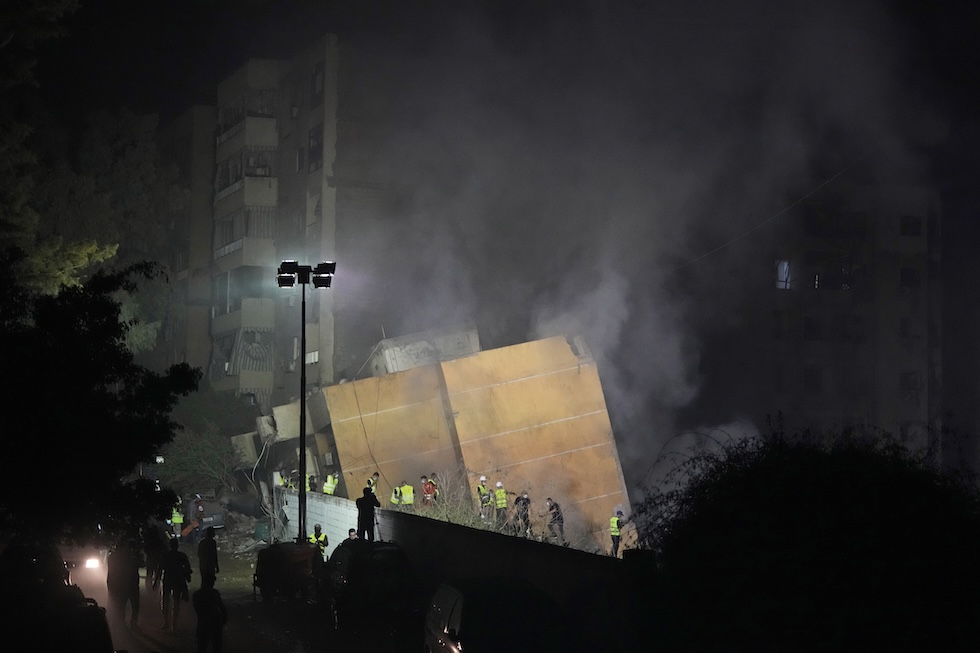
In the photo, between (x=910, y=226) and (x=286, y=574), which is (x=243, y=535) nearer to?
(x=286, y=574)

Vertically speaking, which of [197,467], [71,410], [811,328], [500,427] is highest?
[811,328]

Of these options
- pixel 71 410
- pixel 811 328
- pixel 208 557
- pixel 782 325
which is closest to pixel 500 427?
pixel 208 557

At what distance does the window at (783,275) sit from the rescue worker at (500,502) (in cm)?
2092

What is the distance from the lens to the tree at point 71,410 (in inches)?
414

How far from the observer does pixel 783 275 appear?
41.7m

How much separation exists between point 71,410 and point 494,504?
453 inches

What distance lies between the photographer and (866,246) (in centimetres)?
4316

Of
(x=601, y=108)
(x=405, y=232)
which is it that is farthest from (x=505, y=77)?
(x=405, y=232)

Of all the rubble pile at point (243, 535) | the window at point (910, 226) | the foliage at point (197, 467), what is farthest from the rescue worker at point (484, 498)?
the window at point (910, 226)

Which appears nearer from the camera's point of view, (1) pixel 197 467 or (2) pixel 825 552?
(2) pixel 825 552

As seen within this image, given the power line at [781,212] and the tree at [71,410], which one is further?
the power line at [781,212]

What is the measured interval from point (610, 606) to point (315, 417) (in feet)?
67.5

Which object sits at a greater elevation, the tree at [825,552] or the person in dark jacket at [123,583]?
the tree at [825,552]

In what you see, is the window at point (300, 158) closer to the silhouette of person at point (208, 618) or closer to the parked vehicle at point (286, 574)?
the parked vehicle at point (286, 574)
